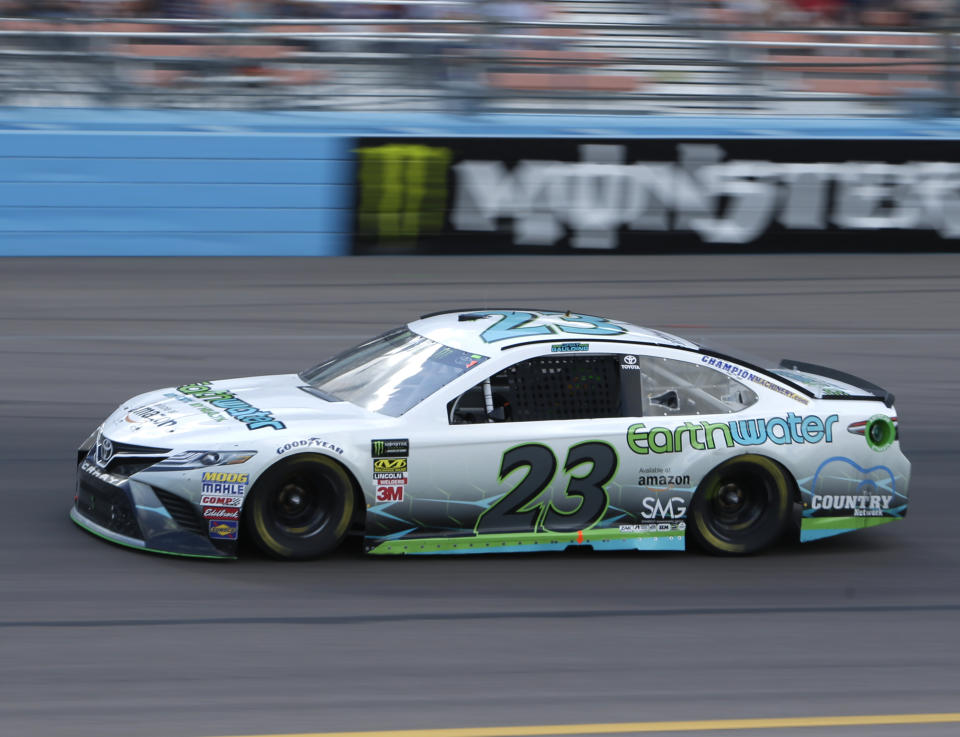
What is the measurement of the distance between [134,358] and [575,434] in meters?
5.84

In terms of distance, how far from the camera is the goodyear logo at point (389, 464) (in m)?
6.73

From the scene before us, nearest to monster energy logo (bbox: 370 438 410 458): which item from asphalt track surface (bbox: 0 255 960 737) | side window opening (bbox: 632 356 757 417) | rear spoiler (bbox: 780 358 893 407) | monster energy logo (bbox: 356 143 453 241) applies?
asphalt track surface (bbox: 0 255 960 737)

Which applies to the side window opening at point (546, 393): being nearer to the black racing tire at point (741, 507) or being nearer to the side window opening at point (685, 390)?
the side window opening at point (685, 390)

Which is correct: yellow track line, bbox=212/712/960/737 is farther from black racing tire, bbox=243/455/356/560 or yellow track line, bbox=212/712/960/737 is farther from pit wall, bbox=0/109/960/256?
pit wall, bbox=0/109/960/256

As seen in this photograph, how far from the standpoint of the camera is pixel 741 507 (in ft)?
24.1

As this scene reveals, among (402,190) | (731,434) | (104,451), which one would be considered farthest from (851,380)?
(402,190)

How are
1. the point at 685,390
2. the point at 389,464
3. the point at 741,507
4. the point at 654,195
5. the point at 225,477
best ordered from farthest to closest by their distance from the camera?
the point at 654,195, the point at 741,507, the point at 685,390, the point at 389,464, the point at 225,477

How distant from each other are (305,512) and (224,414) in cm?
65

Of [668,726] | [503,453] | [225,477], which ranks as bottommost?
[668,726]

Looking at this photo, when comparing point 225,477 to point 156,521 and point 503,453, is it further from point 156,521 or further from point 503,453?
point 503,453

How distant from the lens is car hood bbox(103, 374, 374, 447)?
671 cm

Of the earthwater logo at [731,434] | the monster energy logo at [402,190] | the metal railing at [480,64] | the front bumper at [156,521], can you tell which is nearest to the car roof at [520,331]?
the earthwater logo at [731,434]

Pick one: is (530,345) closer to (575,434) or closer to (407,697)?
(575,434)

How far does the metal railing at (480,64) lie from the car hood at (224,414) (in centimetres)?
946
